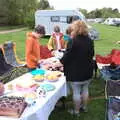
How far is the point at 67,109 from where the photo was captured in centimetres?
570

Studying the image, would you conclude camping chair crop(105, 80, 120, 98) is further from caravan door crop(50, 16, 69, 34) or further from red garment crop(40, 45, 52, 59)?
caravan door crop(50, 16, 69, 34)

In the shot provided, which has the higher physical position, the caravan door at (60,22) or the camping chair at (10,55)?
the camping chair at (10,55)

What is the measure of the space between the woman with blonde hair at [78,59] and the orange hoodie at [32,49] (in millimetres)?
909

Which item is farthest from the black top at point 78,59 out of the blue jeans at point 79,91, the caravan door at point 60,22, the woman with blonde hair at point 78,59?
the caravan door at point 60,22

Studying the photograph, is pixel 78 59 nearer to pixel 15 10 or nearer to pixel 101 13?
pixel 15 10

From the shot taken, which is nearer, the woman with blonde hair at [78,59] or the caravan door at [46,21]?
the woman with blonde hair at [78,59]

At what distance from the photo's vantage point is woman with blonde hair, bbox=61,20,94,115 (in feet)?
15.5

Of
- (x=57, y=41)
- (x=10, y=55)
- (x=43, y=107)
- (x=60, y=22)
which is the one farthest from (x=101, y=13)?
(x=43, y=107)

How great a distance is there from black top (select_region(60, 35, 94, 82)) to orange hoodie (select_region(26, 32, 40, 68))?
0.91 metres

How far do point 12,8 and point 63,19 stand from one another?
21.0 metres

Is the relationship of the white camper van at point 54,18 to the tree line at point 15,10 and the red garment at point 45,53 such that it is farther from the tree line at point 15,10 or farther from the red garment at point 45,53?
the tree line at point 15,10

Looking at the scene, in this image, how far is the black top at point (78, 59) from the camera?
4715 millimetres

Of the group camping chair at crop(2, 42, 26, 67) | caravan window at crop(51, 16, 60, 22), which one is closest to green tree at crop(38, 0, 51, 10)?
caravan window at crop(51, 16, 60, 22)

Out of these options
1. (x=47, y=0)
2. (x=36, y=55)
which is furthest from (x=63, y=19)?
(x=47, y=0)
